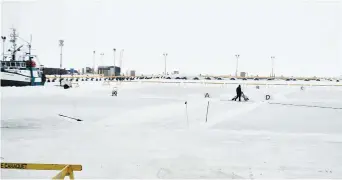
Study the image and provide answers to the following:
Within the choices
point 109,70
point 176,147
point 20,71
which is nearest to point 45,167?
point 176,147

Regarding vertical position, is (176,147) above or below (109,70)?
below

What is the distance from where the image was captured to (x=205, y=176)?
720 cm

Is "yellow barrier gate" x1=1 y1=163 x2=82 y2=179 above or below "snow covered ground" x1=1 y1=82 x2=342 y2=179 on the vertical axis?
above

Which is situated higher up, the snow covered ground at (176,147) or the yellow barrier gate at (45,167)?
the yellow barrier gate at (45,167)

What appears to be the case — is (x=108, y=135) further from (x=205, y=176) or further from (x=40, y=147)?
(x=205, y=176)

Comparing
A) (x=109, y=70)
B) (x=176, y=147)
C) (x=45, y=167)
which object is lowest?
(x=176, y=147)

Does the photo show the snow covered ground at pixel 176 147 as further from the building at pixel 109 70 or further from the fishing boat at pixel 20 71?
the building at pixel 109 70

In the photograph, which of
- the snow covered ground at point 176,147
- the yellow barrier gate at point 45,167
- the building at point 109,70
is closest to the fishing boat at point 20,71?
the snow covered ground at point 176,147

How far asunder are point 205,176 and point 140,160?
193 centimetres

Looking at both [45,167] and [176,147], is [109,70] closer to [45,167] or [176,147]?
[176,147]

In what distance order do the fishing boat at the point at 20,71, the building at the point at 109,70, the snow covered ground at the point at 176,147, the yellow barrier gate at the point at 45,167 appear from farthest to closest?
the building at the point at 109,70
the fishing boat at the point at 20,71
the snow covered ground at the point at 176,147
the yellow barrier gate at the point at 45,167

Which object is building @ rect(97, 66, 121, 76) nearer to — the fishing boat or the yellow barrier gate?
the fishing boat

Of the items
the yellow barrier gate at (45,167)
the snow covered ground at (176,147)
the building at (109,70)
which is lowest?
the snow covered ground at (176,147)

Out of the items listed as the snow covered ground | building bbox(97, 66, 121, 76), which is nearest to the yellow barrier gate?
the snow covered ground
